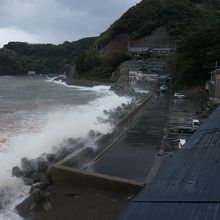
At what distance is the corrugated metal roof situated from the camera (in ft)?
14.0

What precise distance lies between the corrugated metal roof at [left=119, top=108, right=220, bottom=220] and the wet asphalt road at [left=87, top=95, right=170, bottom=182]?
241 inches

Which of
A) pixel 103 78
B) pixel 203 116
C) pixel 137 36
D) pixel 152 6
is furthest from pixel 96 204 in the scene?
pixel 152 6

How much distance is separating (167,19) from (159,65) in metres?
34.0

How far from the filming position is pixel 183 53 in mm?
55469

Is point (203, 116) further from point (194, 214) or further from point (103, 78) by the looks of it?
point (103, 78)

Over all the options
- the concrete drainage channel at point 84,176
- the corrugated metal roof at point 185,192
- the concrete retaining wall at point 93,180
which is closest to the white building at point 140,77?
the concrete drainage channel at point 84,176

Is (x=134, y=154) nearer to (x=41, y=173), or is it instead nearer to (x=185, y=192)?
(x=41, y=173)

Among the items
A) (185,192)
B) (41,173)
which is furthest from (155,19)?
(185,192)

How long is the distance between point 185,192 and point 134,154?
11246mm

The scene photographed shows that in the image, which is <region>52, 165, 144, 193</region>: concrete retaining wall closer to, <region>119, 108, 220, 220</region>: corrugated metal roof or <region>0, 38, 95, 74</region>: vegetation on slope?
<region>119, 108, 220, 220</region>: corrugated metal roof

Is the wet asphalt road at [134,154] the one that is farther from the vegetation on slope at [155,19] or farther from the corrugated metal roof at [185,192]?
the vegetation on slope at [155,19]

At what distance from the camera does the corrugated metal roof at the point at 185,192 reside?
425 centimetres

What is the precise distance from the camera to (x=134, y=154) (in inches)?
634

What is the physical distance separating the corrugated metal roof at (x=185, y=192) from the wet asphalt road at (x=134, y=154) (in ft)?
20.1
